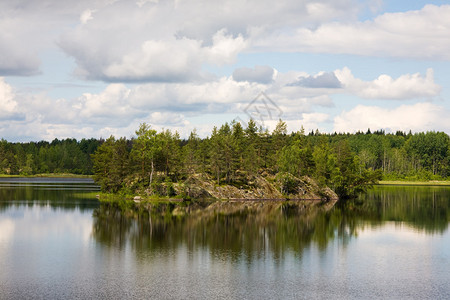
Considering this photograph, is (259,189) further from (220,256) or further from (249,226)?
(220,256)

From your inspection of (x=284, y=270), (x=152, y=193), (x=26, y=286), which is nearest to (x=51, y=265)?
(x=26, y=286)

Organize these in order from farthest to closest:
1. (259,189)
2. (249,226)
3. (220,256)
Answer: (259,189) < (249,226) < (220,256)

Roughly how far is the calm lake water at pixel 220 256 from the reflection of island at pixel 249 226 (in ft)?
0.72

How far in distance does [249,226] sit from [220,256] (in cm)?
2951

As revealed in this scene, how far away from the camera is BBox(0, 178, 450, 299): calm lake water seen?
46.0 m

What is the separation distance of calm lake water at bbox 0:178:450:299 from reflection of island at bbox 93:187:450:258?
219 millimetres

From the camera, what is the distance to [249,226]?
90438mm

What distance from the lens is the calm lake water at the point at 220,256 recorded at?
151ft

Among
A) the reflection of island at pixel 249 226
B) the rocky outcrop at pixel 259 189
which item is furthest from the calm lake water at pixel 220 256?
the rocky outcrop at pixel 259 189

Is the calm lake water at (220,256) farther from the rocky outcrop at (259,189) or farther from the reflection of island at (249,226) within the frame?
the rocky outcrop at (259,189)

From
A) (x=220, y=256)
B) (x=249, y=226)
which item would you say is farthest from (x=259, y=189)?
(x=220, y=256)

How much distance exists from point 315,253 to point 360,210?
67.2m

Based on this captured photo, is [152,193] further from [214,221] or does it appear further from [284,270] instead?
[284,270]

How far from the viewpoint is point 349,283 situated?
49531mm
